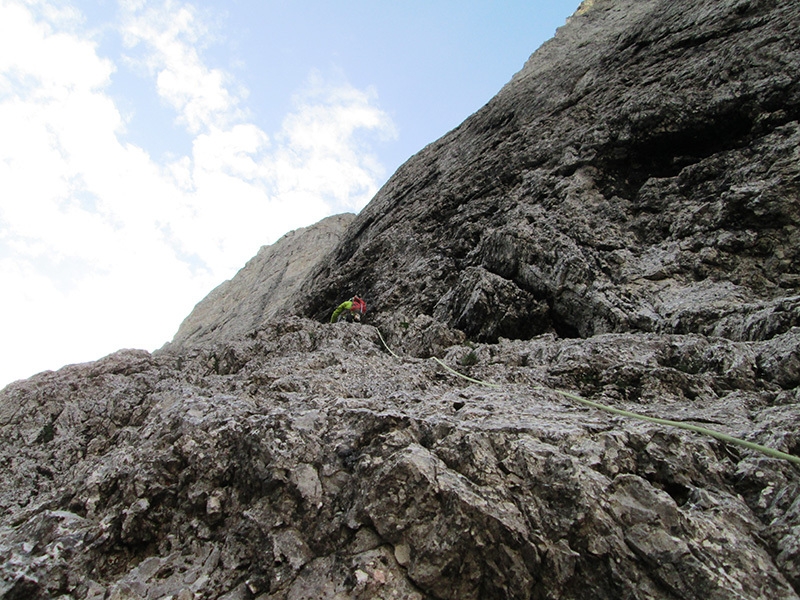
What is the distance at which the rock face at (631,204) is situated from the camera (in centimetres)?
817

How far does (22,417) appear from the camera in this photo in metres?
7.77

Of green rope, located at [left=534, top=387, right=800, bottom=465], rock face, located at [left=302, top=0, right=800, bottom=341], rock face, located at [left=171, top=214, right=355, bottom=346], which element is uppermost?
rock face, located at [left=171, top=214, right=355, bottom=346]

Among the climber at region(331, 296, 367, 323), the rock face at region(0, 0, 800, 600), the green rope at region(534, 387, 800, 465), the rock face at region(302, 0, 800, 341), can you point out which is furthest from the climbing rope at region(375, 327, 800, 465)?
the climber at region(331, 296, 367, 323)

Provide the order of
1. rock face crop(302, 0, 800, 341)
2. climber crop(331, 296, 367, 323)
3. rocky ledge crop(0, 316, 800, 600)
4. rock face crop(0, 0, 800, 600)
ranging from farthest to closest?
climber crop(331, 296, 367, 323), rock face crop(302, 0, 800, 341), rock face crop(0, 0, 800, 600), rocky ledge crop(0, 316, 800, 600)

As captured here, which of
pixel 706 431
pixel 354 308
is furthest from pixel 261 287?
pixel 706 431

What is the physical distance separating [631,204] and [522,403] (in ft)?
21.4

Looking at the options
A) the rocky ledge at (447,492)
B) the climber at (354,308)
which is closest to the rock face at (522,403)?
the rocky ledge at (447,492)

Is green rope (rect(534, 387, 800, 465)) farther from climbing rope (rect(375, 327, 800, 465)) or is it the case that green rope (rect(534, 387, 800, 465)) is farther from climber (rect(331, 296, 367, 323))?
climber (rect(331, 296, 367, 323))

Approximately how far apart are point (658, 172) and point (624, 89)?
10.5 ft

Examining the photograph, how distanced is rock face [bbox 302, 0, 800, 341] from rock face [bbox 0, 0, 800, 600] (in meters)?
0.06

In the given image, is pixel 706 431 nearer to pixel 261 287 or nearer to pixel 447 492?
pixel 447 492

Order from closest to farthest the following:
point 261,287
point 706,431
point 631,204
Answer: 1. point 706,431
2. point 631,204
3. point 261,287

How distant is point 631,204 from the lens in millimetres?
10305

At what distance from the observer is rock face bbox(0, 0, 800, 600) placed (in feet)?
12.6
